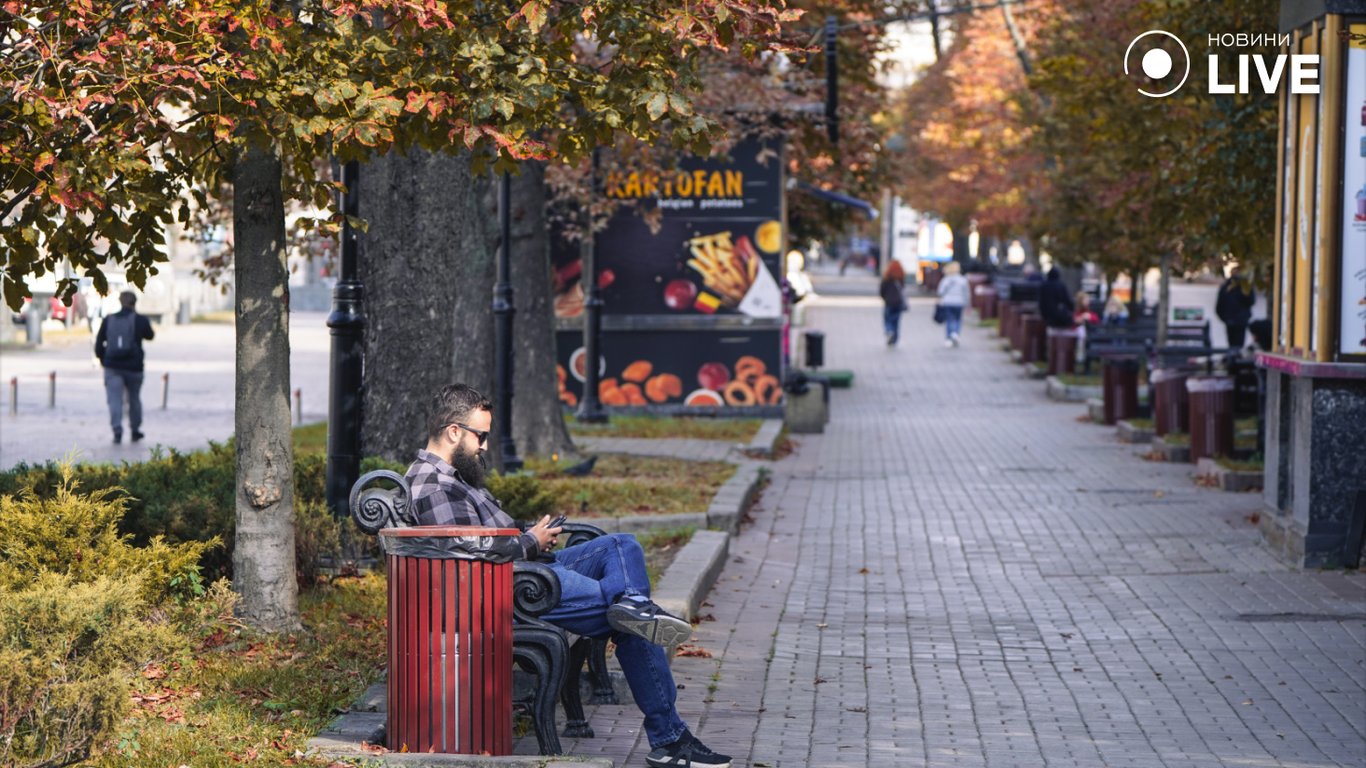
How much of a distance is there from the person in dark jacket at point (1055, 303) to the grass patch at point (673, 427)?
13556 millimetres

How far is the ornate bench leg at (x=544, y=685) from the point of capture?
21.8 ft

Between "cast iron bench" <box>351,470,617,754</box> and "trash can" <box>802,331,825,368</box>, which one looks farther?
"trash can" <box>802,331,825,368</box>

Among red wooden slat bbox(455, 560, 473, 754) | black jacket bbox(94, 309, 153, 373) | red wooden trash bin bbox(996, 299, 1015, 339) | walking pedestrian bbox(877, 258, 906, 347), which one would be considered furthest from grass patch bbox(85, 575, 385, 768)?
red wooden trash bin bbox(996, 299, 1015, 339)

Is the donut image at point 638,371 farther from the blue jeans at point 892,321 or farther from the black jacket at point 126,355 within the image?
the blue jeans at point 892,321

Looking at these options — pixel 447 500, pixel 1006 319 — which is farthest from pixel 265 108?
pixel 1006 319

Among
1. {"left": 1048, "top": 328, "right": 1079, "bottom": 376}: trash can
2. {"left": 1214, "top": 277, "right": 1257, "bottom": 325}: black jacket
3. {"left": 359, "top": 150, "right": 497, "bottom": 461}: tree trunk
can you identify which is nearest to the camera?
{"left": 359, "top": 150, "right": 497, "bottom": 461}: tree trunk

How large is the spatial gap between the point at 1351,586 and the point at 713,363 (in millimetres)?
14437

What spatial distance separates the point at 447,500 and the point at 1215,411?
14.1m

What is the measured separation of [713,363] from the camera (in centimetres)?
2567

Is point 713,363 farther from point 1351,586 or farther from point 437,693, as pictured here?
point 437,693

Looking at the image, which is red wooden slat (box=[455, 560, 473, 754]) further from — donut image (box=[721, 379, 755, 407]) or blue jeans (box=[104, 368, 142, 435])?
donut image (box=[721, 379, 755, 407])

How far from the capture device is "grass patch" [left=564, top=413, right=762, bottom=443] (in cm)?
2239

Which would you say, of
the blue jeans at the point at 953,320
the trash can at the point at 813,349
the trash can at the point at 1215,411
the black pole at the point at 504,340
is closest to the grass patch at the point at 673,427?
the black pole at the point at 504,340

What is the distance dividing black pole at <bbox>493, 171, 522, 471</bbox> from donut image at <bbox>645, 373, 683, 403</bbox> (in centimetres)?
845
